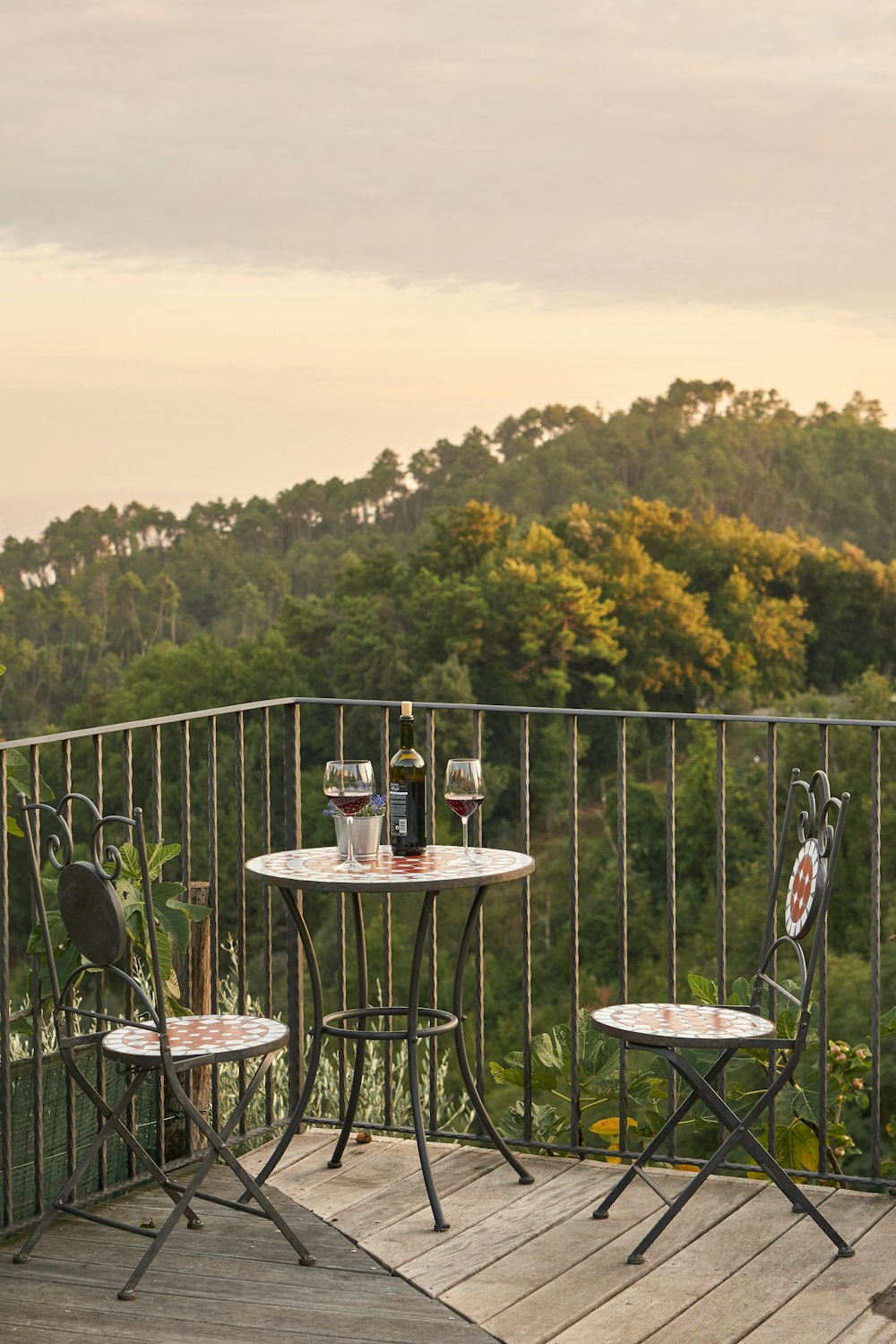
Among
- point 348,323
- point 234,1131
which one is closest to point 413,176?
point 348,323

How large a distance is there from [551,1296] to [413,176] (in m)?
27.6

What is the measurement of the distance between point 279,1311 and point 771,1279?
3.10 ft

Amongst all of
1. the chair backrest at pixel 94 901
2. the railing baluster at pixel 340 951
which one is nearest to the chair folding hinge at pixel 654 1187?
the railing baluster at pixel 340 951

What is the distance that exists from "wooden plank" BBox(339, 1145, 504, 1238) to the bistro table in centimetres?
8

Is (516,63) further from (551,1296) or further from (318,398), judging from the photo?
(551,1296)

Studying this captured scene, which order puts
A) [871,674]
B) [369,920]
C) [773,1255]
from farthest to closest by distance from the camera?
[871,674], [369,920], [773,1255]

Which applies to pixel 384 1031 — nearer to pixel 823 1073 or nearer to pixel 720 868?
pixel 720 868

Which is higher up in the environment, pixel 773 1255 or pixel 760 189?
pixel 760 189

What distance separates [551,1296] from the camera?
317cm

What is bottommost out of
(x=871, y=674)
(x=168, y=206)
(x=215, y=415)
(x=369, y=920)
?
(x=369, y=920)

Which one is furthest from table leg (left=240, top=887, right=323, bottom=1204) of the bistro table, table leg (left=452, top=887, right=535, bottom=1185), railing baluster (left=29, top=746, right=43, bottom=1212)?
railing baluster (left=29, top=746, right=43, bottom=1212)

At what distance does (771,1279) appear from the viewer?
10.6ft

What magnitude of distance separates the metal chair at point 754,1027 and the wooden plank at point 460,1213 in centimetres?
38

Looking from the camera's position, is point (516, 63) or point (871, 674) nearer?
point (516, 63)
